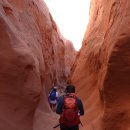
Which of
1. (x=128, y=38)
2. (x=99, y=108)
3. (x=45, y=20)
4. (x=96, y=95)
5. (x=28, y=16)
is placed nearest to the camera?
(x=128, y=38)

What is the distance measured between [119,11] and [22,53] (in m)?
3.33

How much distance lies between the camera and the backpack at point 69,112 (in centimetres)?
696

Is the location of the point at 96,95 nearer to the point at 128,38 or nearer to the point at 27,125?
the point at 27,125

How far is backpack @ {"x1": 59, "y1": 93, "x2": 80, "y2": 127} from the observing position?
696 cm

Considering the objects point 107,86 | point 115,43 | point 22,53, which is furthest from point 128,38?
point 22,53

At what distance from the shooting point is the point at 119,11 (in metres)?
10.5

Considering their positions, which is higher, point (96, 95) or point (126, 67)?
point (126, 67)

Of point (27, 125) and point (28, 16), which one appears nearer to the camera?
point (27, 125)

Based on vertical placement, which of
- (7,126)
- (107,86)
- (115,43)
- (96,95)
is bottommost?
(96,95)

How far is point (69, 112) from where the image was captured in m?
6.95

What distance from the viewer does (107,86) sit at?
9.37 m

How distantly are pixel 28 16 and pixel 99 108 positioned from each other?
18.6 feet

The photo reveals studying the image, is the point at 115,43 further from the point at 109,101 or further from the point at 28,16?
the point at 28,16

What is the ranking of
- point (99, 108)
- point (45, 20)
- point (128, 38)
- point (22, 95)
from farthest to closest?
point (45, 20)
point (99, 108)
point (22, 95)
point (128, 38)
